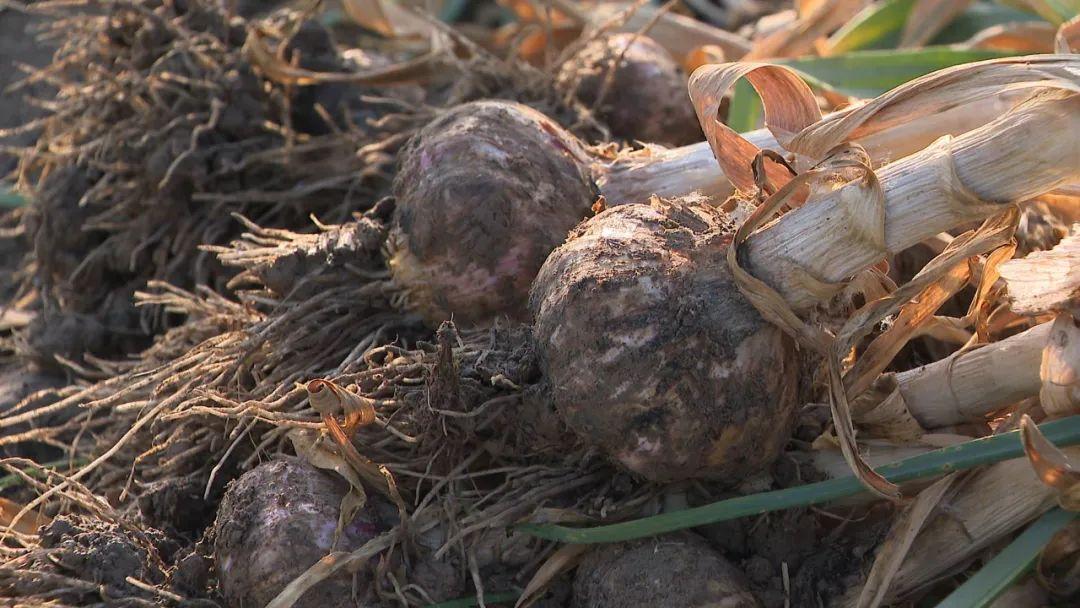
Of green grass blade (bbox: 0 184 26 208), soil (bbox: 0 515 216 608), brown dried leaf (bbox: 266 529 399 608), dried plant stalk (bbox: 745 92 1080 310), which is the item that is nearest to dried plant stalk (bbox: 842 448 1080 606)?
dried plant stalk (bbox: 745 92 1080 310)

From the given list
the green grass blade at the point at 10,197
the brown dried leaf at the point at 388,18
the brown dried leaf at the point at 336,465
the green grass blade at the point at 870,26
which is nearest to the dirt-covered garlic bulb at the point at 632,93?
the green grass blade at the point at 870,26

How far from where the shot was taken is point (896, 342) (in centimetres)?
121

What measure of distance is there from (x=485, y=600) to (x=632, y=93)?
1.02 metres

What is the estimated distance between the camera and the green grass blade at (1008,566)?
3.36ft

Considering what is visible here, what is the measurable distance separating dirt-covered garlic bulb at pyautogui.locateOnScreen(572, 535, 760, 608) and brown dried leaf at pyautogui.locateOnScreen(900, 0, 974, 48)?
138 centimetres

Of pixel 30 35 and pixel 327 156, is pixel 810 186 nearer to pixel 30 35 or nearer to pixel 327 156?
pixel 327 156

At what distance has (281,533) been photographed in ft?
3.86

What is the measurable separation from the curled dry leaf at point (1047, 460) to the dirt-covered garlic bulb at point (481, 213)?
615 millimetres

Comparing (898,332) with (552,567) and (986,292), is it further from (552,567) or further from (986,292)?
(552,567)

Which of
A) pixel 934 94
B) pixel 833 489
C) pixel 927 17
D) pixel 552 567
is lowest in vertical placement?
pixel 552 567

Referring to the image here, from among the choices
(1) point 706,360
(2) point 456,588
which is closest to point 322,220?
(2) point 456,588

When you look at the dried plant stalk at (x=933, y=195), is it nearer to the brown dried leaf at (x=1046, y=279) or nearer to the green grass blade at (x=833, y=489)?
the brown dried leaf at (x=1046, y=279)

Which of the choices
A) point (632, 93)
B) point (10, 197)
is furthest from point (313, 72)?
point (10, 197)

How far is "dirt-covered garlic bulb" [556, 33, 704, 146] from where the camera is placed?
187 centimetres
